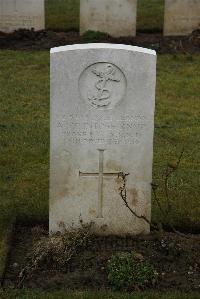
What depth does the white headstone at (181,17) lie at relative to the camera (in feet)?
41.3

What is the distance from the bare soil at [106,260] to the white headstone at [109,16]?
7.31 meters

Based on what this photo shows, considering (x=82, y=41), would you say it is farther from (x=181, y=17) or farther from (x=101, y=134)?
(x=101, y=134)

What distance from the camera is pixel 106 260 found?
5.27 m

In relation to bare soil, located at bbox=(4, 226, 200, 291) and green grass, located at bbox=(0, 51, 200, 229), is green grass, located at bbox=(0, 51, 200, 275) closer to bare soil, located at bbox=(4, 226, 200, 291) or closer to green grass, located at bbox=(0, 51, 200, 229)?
green grass, located at bbox=(0, 51, 200, 229)

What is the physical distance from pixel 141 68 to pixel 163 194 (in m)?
1.57

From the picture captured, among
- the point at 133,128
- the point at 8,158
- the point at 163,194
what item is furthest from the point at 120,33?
the point at 133,128

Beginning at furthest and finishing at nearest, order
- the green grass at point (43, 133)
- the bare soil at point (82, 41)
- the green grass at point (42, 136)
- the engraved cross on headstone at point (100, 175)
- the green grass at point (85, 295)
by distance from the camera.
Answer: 1. the bare soil at point (82, 41)
2. the green grass at point (43, 133)
3. the green grass at point (42, 136)
4. the engraved cross on headstone at point (100, 175)
5. the green grass at point (85, 295)

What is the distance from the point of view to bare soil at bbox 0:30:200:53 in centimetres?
1198

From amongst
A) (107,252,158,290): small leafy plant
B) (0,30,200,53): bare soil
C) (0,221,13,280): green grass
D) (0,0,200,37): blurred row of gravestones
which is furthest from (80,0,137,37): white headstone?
(107,252,158,290): small leafy plant

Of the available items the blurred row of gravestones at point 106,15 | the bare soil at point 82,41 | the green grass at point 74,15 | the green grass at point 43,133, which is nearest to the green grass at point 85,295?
the green grass at point 43,133

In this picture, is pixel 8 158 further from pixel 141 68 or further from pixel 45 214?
pixel 141 68

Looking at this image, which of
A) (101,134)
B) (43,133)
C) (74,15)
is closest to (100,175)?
(101,134)

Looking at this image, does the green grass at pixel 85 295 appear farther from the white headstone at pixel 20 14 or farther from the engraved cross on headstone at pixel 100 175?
the white headstone at pixel 20 14

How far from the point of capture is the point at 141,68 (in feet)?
17.4
